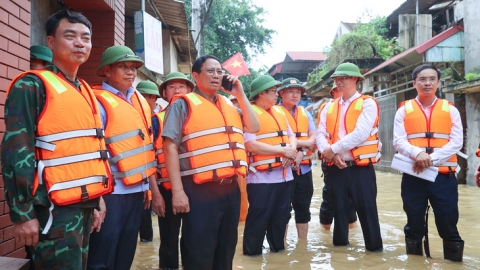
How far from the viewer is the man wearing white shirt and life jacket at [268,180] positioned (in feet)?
15.7

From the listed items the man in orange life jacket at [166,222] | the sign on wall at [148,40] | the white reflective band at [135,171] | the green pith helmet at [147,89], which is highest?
the sign on wall at [148,40]

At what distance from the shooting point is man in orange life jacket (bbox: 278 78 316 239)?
5.72m

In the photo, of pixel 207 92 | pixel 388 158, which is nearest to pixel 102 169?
pixel 207 92

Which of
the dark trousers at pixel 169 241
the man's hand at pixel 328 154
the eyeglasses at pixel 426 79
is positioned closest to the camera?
the dark trousers at pixel 169 241

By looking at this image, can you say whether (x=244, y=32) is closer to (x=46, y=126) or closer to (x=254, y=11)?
(x=254, y=11)

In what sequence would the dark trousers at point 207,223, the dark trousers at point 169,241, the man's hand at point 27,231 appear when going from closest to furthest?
the man's hand at point 27,231, the dark trousers at point 207,223, the dark trousers at point 169,241

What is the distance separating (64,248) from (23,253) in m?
1.59

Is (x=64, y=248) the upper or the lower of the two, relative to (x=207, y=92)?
lower

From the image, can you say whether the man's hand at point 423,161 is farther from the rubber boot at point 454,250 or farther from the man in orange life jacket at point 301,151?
the man in orange life jacket at point 301,151

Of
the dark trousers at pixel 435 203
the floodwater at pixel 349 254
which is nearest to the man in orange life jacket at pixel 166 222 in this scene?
the floodwater at pixel 349 254

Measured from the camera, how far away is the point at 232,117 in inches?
139

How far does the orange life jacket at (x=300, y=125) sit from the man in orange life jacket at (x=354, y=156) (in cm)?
57

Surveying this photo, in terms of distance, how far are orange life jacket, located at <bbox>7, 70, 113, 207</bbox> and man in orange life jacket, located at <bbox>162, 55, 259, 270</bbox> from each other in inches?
30.1

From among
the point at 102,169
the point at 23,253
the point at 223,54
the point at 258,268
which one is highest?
the point at 223,54
